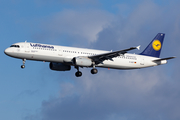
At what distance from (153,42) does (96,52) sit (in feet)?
48.7

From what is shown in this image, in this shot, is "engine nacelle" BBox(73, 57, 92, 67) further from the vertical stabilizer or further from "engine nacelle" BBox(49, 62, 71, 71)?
the vertical stabilizer

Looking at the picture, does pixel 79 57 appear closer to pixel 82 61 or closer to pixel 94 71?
pixel 82 61

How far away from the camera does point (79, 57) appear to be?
59.0 meters

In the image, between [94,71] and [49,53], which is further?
[94,71]

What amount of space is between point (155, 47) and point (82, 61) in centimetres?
1860

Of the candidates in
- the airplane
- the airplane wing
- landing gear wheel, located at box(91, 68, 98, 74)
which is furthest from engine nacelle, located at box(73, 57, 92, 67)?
landing gear wheel, located at box(91, 68, 98, 74)

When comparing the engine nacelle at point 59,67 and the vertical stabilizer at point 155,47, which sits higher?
the vertical stabilizer at point 155,47

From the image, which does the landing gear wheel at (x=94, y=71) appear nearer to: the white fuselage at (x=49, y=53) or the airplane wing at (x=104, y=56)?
the airplane wing at (x=104, y=56)

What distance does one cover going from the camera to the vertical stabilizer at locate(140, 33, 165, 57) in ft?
225

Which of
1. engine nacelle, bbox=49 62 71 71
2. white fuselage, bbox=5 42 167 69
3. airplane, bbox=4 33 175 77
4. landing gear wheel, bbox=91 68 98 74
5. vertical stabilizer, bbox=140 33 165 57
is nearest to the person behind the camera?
white fuselage, bbox=5 42 167 69

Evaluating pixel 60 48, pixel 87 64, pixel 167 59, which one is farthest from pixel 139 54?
pixel 60 48

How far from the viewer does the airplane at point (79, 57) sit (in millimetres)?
57094

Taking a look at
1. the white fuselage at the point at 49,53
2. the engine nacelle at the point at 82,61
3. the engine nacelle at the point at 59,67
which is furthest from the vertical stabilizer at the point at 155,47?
the engine nacelle at the point at 59,67

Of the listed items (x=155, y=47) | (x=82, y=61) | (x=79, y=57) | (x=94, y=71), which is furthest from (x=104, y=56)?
(x=155, y=47)
